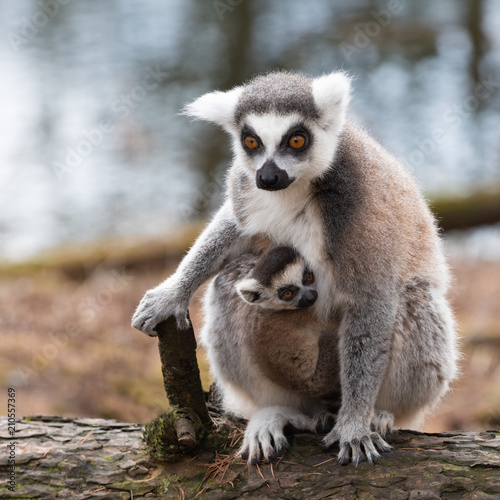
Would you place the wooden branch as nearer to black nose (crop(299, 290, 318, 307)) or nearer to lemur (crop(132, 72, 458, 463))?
lemur (crop(132, 72, 458, 463))

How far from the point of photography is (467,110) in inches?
373

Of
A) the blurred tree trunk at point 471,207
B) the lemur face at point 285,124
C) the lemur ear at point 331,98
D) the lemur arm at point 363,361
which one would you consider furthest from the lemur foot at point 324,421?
the blurred tree trunk at point 471,207

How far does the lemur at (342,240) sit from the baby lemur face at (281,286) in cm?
9

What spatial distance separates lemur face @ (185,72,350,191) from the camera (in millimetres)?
3273

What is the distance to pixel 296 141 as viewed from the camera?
132 inches

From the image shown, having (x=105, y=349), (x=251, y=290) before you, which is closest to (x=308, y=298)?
(x=251, y=290)

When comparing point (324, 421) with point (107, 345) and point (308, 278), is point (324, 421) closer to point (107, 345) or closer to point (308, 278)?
point (308, 278)

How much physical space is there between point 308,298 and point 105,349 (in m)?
3.71

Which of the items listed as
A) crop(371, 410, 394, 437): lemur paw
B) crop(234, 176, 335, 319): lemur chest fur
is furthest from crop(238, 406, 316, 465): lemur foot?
crop(234, 176, 335, 319): lemur chest fur

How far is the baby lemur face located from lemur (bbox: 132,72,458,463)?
3.6 inches

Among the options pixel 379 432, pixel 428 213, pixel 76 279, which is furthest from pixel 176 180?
pixel 379 432

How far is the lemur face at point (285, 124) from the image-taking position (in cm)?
327

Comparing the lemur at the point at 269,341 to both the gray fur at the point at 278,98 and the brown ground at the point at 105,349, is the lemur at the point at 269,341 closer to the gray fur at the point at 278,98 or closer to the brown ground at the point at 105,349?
the gray fur at the point at 278,98

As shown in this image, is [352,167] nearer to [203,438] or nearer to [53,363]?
[203,438]
